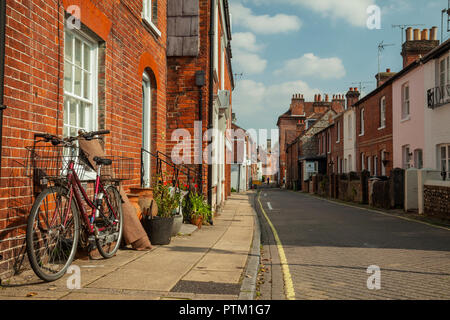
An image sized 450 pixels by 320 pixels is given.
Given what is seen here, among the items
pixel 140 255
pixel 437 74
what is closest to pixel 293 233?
pixel 140 255

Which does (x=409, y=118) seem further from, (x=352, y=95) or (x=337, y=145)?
(x=352, y=95)

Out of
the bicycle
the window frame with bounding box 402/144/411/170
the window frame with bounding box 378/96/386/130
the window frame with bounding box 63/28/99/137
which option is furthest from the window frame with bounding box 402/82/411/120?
the bicycle

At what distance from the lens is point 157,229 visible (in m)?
6.92

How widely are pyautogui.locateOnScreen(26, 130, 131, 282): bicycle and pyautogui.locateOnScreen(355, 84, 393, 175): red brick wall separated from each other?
1773 cm

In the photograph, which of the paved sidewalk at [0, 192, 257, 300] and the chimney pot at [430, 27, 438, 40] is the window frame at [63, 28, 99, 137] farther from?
the chimney pot at [430, 27, 438, 40]

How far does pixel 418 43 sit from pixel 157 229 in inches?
787

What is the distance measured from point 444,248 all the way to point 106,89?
21.7 ft

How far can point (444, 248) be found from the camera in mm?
7387

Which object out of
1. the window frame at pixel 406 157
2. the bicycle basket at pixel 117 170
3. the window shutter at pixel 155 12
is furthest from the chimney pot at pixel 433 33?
the bicycle basket at pixel 117 170

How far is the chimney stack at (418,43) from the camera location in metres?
21.4

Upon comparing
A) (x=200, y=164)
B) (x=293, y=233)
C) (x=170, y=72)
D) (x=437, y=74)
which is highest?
(x=437, y=74)

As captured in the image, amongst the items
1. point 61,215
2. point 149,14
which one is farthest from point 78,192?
point 149,14
